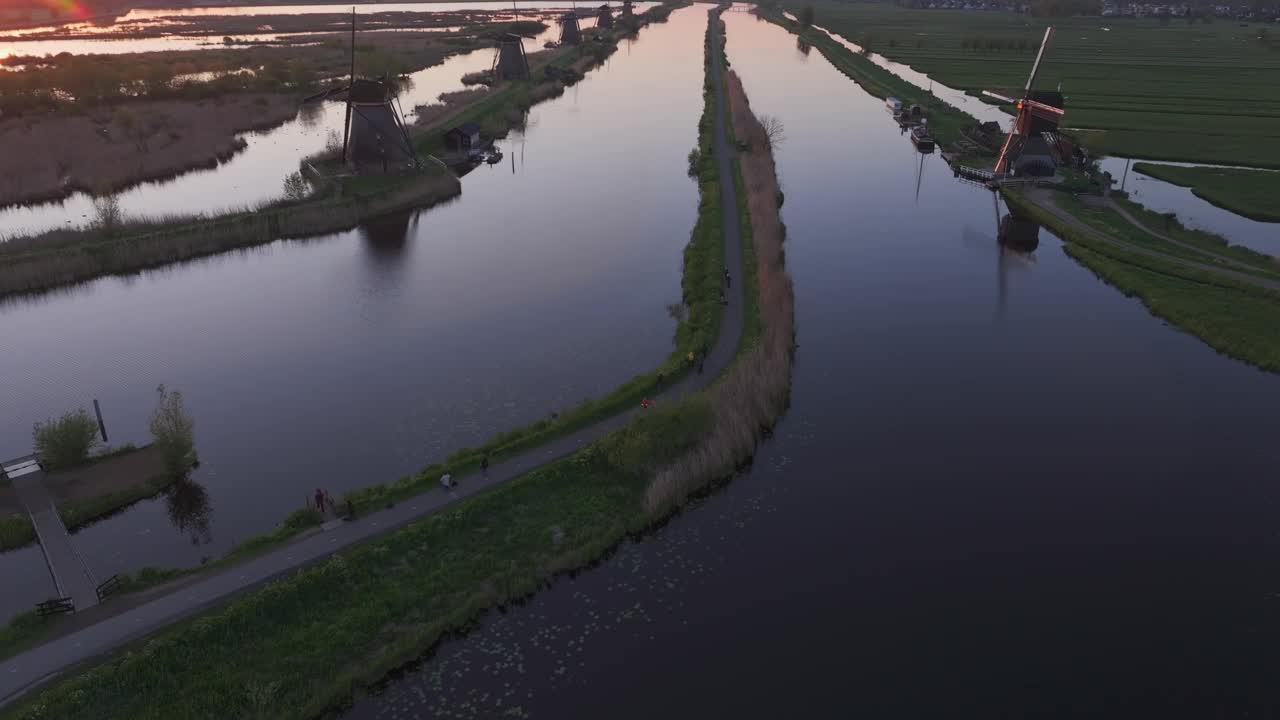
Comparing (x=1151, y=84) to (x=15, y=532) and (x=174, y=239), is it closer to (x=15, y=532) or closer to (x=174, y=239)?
(x=174, y=239)

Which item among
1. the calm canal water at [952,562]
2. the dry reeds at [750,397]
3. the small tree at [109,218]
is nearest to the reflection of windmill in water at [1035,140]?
the calm canal water at [952,562]

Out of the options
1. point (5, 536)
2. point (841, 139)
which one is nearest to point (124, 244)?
point (5, 536)

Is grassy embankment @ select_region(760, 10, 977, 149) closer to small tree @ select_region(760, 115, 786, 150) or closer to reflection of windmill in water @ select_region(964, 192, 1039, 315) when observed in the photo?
small tree @ select_region(760, 115, 786, 150)

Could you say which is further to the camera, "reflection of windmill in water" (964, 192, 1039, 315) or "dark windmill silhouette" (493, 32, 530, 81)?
"dark windmill silhouette" (493, 32, 530, 81)

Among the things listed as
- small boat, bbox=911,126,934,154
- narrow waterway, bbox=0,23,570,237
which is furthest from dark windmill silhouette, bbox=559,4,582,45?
small boat, bbox=911,126,934,154

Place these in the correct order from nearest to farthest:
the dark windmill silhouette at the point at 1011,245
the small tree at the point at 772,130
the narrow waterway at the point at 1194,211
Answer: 1. the dark windmill silhouette at the point at 1011,245
2. the narrow waterway at the point at 1194,211
3. the small tree at the point at 772,130

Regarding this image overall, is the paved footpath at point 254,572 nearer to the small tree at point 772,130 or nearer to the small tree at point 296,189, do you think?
the small tree at point 296,189
